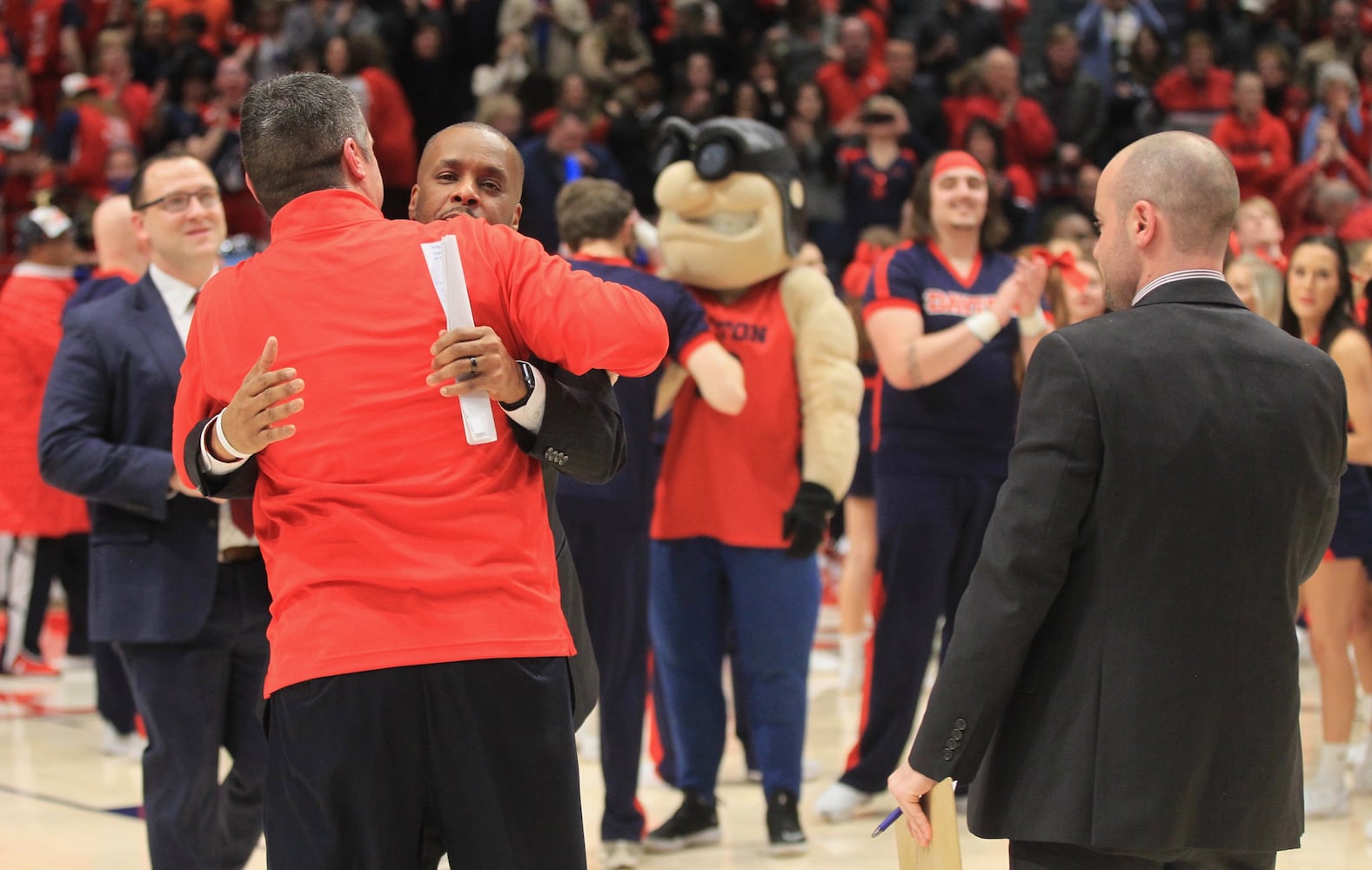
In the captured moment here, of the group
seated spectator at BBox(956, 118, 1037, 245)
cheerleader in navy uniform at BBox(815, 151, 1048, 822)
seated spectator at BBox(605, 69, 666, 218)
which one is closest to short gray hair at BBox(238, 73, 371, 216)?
cheerleader in navy uniform at BBox(815, 151, 1048, 822)

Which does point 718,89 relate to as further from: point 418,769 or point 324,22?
point 418,769

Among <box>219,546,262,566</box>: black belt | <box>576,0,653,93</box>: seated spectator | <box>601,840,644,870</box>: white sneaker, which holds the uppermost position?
<box>576,0,653,93</box>: seated spectator

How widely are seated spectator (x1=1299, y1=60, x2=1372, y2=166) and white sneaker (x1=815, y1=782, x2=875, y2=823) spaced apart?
28.3 ft

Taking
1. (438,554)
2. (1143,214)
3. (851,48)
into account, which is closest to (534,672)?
(438,554)

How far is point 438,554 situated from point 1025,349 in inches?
124

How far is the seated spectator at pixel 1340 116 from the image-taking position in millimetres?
12109

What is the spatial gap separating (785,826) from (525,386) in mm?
2753

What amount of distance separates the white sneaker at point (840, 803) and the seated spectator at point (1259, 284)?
2224mm

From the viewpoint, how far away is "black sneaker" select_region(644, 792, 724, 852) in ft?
15.8

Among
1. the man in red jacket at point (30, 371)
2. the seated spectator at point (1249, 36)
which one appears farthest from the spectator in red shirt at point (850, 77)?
the man in red jacket at point (30, 371)

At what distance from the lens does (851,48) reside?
12.5 metres

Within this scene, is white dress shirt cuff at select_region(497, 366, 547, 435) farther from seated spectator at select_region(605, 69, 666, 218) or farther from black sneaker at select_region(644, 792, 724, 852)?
seated spectator at select_region(605, 69, 666, 218)

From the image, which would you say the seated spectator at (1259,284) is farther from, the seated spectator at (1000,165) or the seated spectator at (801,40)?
the seated spectator at (801,40)

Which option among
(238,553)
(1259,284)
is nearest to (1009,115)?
(1259,284)
